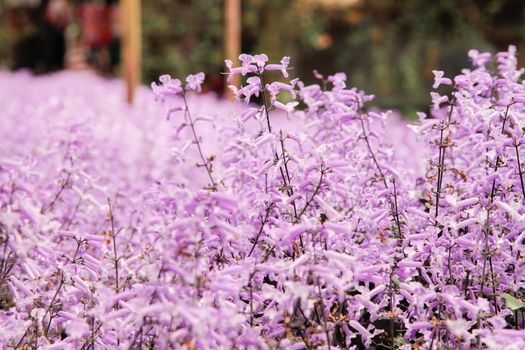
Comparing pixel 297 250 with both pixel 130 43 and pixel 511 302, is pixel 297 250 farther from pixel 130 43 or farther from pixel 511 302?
pixel 130 43

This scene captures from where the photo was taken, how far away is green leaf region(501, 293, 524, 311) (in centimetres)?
213

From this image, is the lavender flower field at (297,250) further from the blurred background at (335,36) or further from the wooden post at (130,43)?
the blurred background at (335,36)

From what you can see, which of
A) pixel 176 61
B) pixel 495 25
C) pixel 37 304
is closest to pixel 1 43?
pixel 176 61

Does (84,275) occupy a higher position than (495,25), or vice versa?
(495,25)

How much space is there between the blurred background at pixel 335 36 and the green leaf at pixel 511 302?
7930mm

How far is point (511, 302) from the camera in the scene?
7.04 ft

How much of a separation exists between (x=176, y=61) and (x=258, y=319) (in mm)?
11648

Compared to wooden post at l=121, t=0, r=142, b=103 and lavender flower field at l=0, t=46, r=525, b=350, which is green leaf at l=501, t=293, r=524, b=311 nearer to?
lavender flower field at l=0, t=46, r=525, b=350

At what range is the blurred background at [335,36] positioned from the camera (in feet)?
37.8

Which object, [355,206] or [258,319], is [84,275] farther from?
[355,206]

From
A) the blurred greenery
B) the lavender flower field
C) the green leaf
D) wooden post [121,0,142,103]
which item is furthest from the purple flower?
the blurred greenery

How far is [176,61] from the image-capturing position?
13.5 m

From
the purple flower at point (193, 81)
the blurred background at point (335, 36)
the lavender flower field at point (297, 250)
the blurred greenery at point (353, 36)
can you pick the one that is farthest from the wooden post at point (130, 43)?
the purple flower at point (193, 81)

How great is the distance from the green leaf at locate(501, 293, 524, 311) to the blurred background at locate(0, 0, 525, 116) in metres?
7.93
